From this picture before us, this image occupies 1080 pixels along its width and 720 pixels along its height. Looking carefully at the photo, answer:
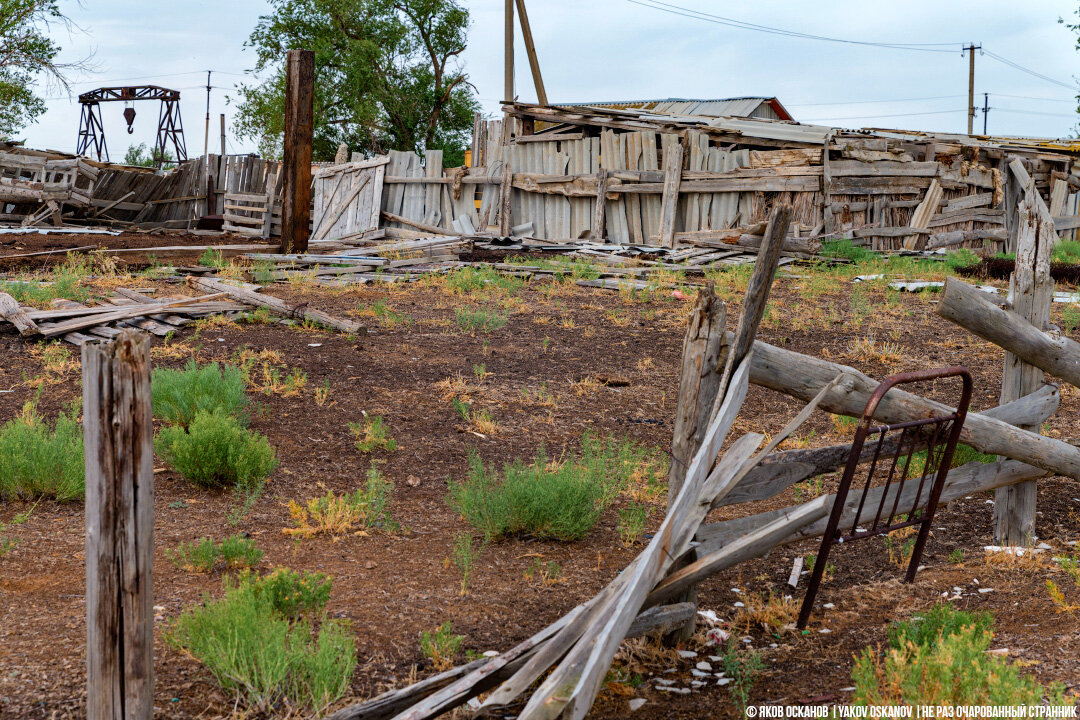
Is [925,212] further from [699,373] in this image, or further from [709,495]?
[709,495]

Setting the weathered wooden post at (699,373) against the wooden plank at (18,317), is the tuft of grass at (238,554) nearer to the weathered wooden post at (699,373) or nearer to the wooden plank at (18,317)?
the weathered wooden post at (699,373)

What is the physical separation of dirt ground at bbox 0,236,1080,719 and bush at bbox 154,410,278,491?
15 cm

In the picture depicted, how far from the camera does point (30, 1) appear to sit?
2159 centimetres

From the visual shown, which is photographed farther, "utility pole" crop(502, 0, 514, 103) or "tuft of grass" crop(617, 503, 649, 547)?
"utility pole" crop(502, 0, 514, 103)

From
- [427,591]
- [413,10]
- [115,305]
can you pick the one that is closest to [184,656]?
[427,591]

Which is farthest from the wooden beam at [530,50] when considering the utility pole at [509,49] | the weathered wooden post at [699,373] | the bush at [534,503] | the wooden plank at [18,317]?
the weathered wooden post at [699,373]

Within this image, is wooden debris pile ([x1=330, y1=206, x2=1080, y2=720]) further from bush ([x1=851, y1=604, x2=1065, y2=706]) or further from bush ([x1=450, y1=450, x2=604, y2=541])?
bush ([x1=450, y1=450, x2=604, y2=541])

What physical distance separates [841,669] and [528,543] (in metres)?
1.98

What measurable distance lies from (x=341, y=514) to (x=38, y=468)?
5.91ft

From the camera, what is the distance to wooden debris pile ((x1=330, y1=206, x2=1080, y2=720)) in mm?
2818

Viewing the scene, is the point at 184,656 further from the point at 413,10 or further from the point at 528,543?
the point at 413,10

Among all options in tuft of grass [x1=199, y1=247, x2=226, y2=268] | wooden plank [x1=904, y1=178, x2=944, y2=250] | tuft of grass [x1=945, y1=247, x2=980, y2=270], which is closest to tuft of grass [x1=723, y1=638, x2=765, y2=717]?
tuft of grass [x1=199, y1=247, x2=226, y2=268]

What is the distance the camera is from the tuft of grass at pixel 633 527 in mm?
5098

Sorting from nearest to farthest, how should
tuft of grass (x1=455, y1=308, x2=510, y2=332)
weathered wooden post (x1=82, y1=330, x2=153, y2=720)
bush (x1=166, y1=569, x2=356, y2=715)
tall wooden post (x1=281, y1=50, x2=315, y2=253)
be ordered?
weathered wooden post (x1=82, y1=330, x2=153, y2=720) → bush (x1=166, y1=569, x2=356, y2=715) → tuft of grass (x1=455, y1=308, x2=510, y2=332) → tall wooden post (x1=281, y1=50, x2=315, y2=253)
